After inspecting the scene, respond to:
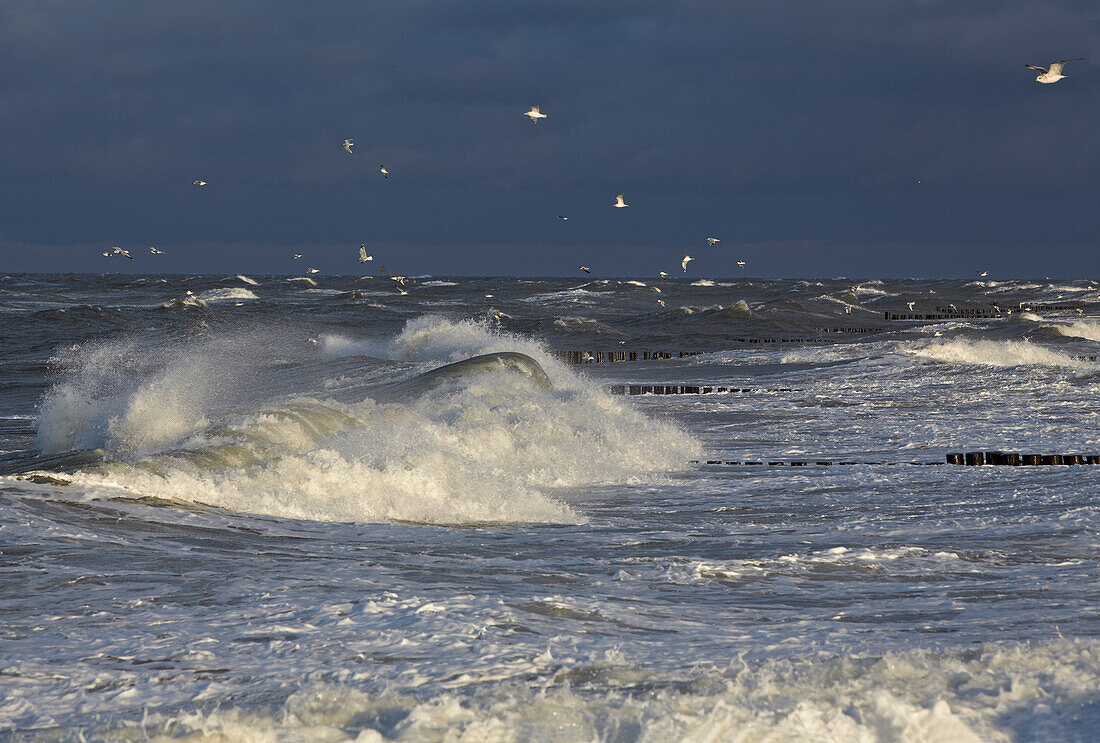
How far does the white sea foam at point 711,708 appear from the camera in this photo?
3504 mm

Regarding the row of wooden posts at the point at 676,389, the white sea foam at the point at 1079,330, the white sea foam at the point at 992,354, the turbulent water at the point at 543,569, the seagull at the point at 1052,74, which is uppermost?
the seagull at the point at 1052,74

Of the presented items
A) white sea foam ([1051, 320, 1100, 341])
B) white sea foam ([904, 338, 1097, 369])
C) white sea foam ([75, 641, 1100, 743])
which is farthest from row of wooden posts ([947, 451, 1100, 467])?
white sea foam ([1051, 320, 1100, 341])

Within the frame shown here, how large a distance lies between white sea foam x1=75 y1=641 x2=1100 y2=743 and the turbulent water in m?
0.01

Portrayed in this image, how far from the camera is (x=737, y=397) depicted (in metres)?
18.2

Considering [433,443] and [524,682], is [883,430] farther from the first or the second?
[524,682]

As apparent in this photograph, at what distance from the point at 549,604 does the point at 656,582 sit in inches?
37.0

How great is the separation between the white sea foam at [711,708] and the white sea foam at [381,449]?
444cm

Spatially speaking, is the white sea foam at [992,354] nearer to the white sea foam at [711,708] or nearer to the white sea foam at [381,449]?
the white sea foam at [381,449]

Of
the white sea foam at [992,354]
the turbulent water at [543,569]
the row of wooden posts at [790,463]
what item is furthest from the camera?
the white sea foam at [992,354]

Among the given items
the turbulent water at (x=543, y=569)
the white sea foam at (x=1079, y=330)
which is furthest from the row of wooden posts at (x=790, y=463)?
the white sea foam at (x=1079, y=330)

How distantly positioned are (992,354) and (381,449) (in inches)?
696

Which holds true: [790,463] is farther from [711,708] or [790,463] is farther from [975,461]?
[711,708]

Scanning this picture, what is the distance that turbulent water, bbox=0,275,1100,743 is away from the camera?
3.72 meters

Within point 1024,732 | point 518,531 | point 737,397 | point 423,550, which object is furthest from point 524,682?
point 737,397
